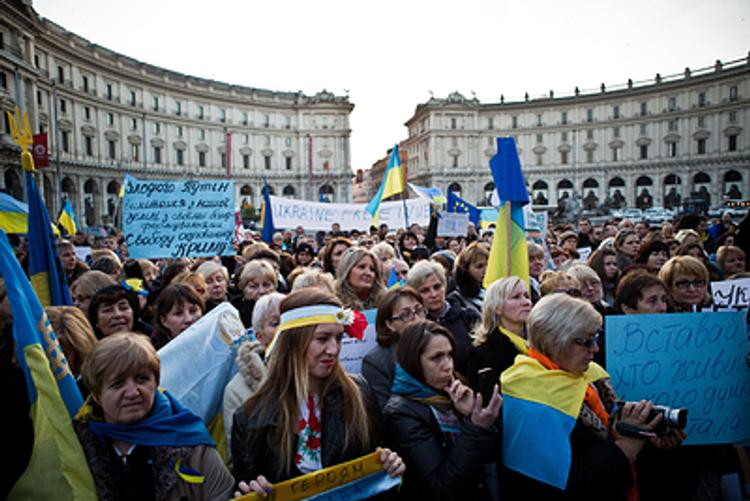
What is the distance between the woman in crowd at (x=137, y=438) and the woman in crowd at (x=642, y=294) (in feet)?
9.85

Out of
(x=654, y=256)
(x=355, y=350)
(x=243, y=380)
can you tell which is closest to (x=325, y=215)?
(x=654, y=256)

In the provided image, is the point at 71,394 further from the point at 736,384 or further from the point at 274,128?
the point at 274,128

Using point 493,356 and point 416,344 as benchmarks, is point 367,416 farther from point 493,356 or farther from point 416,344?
point 493,356

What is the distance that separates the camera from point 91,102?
157ft

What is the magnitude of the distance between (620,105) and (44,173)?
6880 centimetres

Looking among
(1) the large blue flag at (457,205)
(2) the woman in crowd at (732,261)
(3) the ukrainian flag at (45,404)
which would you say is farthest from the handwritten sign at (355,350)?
(1) the large blue flag at (457,205)

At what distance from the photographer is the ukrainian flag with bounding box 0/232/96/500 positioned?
1.98 metres

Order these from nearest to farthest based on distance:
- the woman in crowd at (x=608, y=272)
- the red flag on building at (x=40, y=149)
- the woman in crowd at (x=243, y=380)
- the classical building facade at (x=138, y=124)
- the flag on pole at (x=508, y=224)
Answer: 1. the woman in crowd at (x=243, y=380)
2. the flag on pole at (x=508, y=224)
3. the woman in crowd at (x=608, y=272)
4. the red flag on building at (x=40, y=149)
5. the classical building facade at (x=138, y=124)

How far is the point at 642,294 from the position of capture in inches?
141

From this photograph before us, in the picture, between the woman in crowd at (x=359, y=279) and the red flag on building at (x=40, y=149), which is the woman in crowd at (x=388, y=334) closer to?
the woman in crowd at (x=359, y=279)

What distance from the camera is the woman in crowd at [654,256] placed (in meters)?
5.63

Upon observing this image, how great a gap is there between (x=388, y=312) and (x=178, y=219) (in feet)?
14.6

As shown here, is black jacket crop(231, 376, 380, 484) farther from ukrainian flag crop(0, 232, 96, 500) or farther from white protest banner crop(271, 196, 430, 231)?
white protest banner crop(271, 196, 430, 231)

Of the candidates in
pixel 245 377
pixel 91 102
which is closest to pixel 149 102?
pixel 91 102
